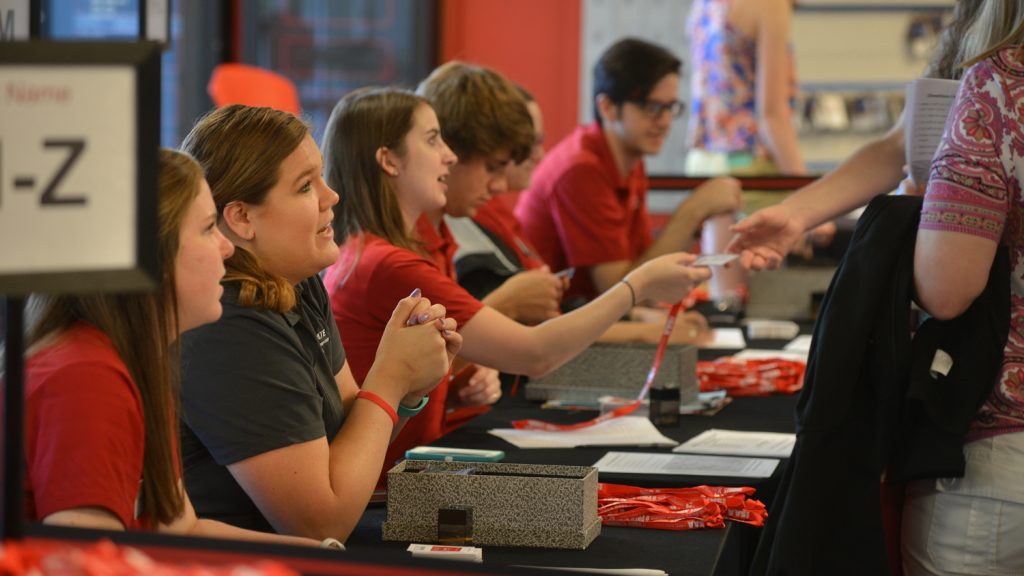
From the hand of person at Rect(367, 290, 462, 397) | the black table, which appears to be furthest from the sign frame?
the hand of person at Rect(367, 290, 462, 397)

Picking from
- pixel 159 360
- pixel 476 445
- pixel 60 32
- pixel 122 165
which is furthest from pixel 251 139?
pixel 60 32

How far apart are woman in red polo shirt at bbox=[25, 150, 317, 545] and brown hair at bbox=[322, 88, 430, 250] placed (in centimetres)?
92

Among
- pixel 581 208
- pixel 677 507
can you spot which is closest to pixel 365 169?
pixel 677 507

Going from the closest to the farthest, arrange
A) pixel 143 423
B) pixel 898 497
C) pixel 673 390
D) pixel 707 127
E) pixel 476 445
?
1. pixel 143 423
2. pixel 898 497
3. pixel 476 445
4. pixel 673 390
5. pixel 707 127

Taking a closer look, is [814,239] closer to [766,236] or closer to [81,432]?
[766,236]

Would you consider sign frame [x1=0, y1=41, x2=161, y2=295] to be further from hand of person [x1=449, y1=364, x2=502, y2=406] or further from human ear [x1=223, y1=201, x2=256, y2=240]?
hand of person [x1=449, y1=364, x2=502, y2=406]

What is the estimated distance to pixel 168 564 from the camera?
0.90 metres

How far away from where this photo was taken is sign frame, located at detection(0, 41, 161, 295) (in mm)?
893

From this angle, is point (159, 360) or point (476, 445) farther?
point (476, 445)

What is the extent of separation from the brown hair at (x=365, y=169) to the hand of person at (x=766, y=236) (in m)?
0.61

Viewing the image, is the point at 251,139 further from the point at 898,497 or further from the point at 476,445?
the point at 898,497

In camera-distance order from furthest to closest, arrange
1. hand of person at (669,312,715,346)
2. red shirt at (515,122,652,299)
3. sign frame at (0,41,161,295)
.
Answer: red shirt at (515,122,652,299), hand of person at (669,312,715,346), sign frame at (0,41,161,295)

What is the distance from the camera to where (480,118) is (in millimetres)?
2941

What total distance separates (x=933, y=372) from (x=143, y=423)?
41.3 inches
